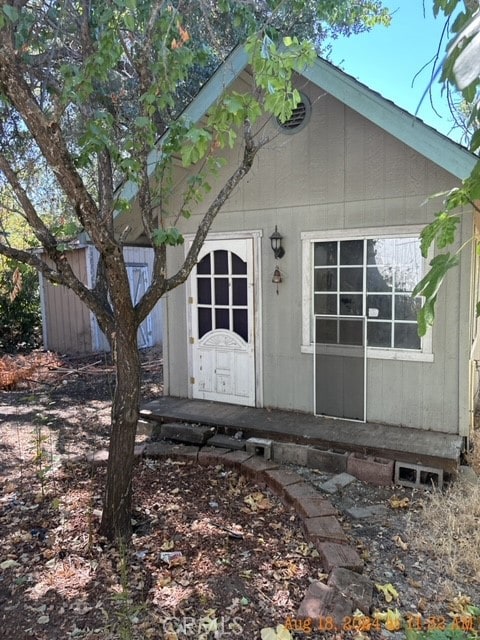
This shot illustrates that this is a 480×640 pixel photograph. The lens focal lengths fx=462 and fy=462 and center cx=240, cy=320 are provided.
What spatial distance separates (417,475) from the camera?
4.21m

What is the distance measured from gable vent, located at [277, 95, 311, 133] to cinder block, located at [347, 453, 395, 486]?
367 centimetres

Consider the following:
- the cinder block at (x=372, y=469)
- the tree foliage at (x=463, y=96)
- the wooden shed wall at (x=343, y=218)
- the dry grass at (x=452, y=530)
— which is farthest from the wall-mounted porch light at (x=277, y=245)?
the tree foliage at (x=463, y=96)

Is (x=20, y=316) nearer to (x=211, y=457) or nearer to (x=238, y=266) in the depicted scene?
(x=238, y=266)

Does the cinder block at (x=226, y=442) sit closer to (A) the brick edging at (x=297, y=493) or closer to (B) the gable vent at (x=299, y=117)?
(A) the brick edging at (x=297, y=493)

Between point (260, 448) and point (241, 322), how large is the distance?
1.70m

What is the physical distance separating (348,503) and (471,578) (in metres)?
1.17

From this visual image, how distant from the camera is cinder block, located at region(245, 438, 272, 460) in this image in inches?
189

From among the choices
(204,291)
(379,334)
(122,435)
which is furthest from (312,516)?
(204,291)

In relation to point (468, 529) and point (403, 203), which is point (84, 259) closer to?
point (403, 203)

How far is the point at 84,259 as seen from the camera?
38.0 ft

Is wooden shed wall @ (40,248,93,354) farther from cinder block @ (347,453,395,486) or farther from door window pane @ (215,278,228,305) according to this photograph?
cinder block @ (347,453,395,486)

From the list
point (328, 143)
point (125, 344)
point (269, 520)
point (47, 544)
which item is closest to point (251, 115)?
point (125, 344)

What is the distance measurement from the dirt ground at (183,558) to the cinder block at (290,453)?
5.1 inches

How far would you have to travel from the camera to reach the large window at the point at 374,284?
4.88m
